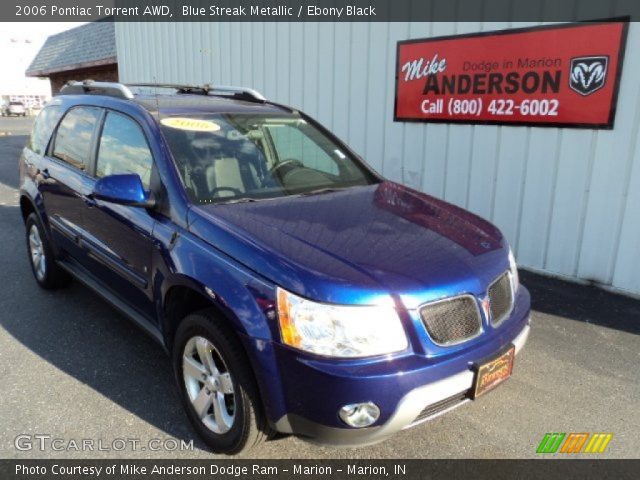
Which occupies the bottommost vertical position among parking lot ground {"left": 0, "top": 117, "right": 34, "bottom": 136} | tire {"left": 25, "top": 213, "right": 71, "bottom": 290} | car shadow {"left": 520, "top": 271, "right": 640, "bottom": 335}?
parking lot ground {"left": 0, "top": 117, "right": 34, "bottom": 136}

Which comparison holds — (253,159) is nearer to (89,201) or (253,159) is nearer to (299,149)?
(299,149)

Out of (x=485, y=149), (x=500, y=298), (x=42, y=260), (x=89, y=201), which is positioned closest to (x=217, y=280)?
(x=500, y=298)

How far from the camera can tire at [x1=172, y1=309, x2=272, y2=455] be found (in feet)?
7.55

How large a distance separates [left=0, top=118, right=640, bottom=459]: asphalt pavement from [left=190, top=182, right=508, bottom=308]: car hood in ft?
3.09

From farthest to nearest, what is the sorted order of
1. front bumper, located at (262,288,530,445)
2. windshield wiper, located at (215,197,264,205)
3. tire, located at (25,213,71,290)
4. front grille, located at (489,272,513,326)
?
1. tire, located at (25,213,71,290)
2. windshield wiper, located at (215,197,264,205)
3. front grille, located at (489,272,513,326)
4. front bumper, located at (262,288,530,445)

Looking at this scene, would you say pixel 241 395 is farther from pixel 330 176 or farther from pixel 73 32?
pixel 73 32

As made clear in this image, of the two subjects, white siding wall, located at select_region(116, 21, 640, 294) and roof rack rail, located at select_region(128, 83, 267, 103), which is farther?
white siding wall, located at select_region(116, 21, 640, 294)

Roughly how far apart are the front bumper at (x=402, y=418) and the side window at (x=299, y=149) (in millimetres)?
1805

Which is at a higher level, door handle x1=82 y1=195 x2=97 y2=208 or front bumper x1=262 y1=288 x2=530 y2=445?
door handle x1=82 y1=195 x2=97 y2=208

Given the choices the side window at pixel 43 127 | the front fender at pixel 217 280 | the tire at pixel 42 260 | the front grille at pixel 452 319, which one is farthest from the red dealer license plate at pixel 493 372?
the side window at pixel 43 127

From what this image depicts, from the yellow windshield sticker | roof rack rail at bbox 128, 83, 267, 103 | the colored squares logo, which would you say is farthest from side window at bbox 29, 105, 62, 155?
the colored squares logo

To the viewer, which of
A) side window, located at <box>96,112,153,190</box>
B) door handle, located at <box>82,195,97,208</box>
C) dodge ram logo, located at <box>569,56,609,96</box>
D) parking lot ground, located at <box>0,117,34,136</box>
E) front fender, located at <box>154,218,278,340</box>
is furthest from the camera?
parking lot ground, located at <box>0,117,34,136</box>

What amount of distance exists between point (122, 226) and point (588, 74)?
4250mm

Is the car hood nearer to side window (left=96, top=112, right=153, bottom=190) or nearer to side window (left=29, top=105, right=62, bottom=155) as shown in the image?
side window (left=96, top=112, right=153, bottom=190)
